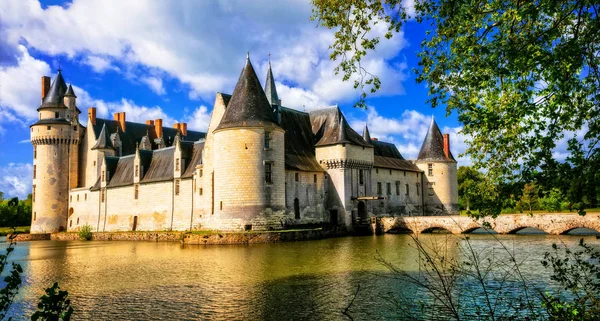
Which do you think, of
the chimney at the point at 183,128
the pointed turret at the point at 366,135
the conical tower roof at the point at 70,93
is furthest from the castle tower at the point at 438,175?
the conical tower roof at the point at 70,93

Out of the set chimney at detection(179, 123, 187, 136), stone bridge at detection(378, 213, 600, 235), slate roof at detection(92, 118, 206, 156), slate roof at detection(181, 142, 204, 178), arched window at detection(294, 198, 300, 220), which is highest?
chimney at detection(179, 123, 187, 136)

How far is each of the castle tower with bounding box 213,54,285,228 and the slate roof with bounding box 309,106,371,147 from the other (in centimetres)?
625

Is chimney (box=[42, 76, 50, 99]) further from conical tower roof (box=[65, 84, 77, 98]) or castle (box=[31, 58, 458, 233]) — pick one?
conical tower roof (box=[65, 84, 77, 98])

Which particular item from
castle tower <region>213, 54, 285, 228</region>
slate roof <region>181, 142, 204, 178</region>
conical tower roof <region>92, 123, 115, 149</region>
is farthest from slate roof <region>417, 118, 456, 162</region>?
conical tower roof <region>92, 123, 115, 149</region>

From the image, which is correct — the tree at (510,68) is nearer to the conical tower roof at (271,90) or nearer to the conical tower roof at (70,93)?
the conical tower roof at (271,90)

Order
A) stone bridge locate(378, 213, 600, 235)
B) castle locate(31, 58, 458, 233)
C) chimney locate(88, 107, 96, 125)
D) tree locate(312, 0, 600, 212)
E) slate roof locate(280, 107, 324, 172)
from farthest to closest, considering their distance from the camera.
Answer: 1. chimney locate(88, 107, 96, 125)
2. slate roof locate(280, 107, 324, 172)
3. castle locate(31, 58, 458, 233)
4. stone bridge locate(378, 213, 600, 235)
5. tree locate(312, 0, 600, 212)

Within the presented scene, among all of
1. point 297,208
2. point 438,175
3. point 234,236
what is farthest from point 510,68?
point 438,175

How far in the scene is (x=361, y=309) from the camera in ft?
32.1

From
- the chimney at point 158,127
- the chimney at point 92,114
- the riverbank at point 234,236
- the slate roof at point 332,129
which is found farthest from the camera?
the chimney at point 158,127

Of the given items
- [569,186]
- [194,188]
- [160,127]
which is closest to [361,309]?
[569,186]

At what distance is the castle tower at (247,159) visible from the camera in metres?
29.6

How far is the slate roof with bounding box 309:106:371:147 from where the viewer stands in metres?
36.1

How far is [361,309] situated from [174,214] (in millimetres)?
27458

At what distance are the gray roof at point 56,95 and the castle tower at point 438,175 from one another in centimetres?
3340
